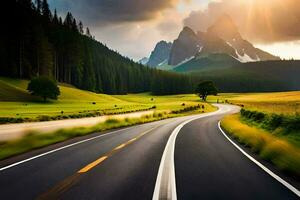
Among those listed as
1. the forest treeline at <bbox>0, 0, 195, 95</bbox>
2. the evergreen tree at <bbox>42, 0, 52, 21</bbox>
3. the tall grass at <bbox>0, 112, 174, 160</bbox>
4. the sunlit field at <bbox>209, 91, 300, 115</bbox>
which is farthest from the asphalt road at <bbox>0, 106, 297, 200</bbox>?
the evergreen tree at <bbox>42, 0, 52, 21</bbox>

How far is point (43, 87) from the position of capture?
72.6m

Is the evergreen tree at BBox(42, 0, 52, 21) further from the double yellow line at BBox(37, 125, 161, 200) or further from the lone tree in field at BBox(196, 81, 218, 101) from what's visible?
the double yellow line at BBox(37, 125, 161, 200)

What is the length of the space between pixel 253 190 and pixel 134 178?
2.85m

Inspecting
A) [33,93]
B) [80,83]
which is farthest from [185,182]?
[80,83]

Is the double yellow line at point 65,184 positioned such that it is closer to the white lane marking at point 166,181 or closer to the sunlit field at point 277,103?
the white lane marking at point 166,181

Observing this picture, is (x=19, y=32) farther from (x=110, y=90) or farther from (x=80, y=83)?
(x=110, y=90)

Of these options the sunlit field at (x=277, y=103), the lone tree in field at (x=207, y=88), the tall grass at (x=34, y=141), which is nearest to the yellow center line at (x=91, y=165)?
the tall grass at (x=34, y=141)

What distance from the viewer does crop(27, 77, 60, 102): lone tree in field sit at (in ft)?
237

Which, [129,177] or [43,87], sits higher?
[43,87]

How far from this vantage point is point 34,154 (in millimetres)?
12906

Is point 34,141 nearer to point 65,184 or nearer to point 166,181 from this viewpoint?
point 65,184

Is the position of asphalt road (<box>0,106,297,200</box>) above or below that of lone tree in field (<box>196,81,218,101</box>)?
below

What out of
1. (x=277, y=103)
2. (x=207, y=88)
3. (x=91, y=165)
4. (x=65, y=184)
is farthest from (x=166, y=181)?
(x=207, y=88)

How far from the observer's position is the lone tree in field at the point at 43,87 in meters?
72.3
